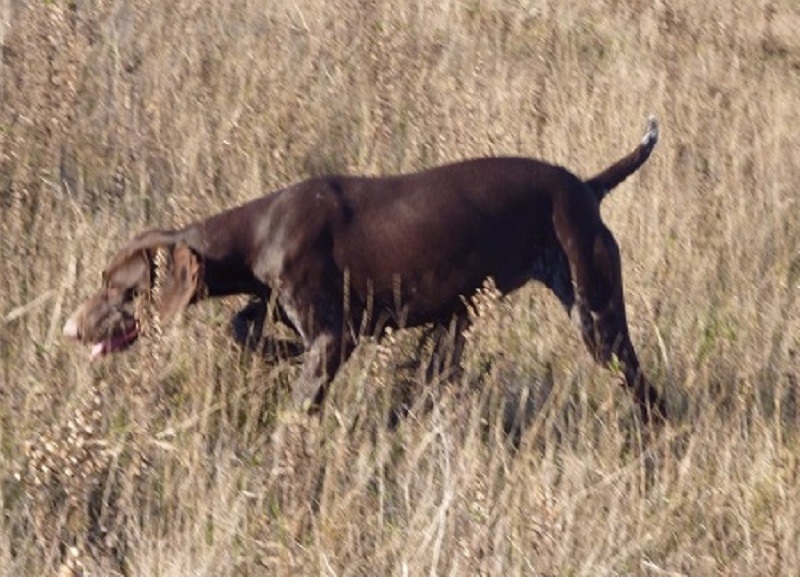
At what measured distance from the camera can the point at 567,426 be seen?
509 cm

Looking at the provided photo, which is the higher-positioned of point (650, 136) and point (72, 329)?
point (650, 136)

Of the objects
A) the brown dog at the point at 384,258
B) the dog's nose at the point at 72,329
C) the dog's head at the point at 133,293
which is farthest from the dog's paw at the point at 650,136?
the dog's nose at the point at 72,329

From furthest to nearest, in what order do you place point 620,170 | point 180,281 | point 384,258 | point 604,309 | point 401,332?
point 620,170
point 401,332
point 604,309
point 384,258
point 180,281

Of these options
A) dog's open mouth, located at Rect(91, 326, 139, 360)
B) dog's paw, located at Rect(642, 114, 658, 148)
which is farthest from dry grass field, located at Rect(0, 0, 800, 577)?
dog's paw, located at Rect(642, 114, 658, 148)

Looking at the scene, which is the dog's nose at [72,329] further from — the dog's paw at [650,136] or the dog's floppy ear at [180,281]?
the dog's paw at [650,136]

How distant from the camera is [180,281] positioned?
4.88 meters

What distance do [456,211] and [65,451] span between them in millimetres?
1605

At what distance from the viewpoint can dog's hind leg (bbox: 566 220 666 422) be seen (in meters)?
5.18

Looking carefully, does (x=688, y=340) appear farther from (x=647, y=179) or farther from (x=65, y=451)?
(x=65, y=451)

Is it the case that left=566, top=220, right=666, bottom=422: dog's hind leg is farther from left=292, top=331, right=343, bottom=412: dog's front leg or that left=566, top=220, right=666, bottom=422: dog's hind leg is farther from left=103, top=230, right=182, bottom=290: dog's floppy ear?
left=103, top=230, right=182, bottom=290: dog's floppy ear

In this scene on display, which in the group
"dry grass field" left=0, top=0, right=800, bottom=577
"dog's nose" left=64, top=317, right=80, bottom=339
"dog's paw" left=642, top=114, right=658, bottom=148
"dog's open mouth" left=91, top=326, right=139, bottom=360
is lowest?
"dry grass field" left=0, top=0, right=800, bottom=577

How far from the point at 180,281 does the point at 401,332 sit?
2.70ft

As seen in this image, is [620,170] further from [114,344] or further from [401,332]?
[114,344]

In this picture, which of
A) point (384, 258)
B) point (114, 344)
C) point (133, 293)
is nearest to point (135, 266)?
point (133, 293)
